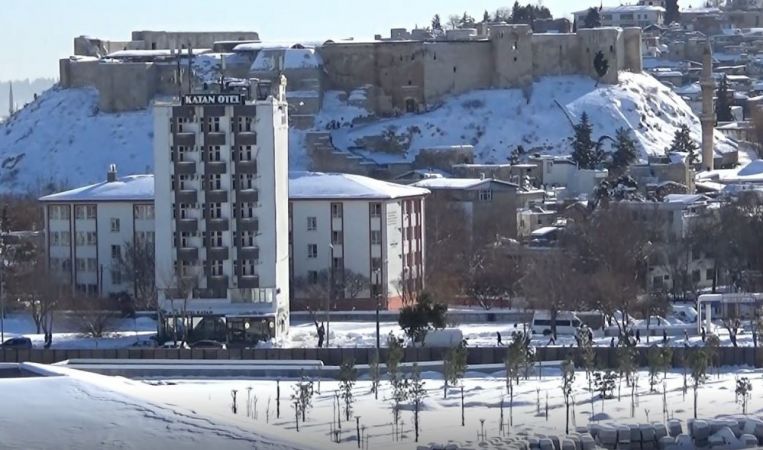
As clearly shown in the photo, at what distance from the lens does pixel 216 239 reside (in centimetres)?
5841

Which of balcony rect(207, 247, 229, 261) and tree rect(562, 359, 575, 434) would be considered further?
balcony rect(207, 247, 229, 261)

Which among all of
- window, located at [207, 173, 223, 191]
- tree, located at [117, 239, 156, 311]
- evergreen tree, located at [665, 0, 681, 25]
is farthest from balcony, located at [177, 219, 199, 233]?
evergreen tree, located at [665, 0, 681, 25]

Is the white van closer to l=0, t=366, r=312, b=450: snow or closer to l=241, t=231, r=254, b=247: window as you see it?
l=241, t=231, r=254, b=247: window

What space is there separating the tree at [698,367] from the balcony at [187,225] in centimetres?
1482

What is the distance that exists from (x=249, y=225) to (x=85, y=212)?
1056 cm

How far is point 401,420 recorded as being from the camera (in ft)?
142

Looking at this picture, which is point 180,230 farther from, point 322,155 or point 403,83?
point 403,83

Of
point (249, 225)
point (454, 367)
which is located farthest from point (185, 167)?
Result: point (454, 367)

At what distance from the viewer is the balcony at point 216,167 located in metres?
58.4

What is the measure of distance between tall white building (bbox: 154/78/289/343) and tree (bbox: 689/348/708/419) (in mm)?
13127

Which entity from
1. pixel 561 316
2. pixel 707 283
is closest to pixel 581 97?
pixel 707 283

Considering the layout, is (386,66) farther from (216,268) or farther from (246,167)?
(216,268)

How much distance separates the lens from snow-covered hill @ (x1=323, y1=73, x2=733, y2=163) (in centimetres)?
9800

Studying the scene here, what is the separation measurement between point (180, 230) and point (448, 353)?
11525mm
